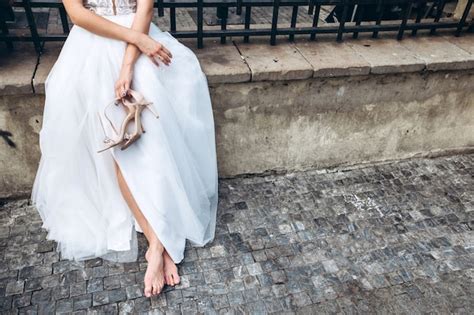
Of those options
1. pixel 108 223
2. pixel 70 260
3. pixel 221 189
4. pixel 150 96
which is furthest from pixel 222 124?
pixel 70 260

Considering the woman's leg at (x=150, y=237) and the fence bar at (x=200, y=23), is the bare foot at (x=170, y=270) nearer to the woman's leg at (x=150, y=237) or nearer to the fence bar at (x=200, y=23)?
the woman's leg at (x=150, y=237)

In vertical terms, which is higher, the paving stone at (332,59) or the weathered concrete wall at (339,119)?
the paving stone at (332,59)

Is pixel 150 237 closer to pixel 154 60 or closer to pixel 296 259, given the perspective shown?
pixel 296 259

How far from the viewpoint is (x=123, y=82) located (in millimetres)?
2645

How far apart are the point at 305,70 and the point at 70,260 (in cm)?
219

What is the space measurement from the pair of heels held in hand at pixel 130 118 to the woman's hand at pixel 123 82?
0.03 meters

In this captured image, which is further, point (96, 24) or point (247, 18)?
point (247, 18)

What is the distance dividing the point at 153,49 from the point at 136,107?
408 mm

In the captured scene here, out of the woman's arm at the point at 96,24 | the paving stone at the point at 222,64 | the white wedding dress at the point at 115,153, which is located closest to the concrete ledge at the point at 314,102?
the paving stone at the point at 222,64

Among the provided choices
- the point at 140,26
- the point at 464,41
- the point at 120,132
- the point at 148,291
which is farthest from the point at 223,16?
the point at 464,41

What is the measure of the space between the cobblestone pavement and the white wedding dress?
18cm

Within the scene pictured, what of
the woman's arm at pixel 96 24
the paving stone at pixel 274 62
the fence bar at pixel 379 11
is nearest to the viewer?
the woman's arm at pixel 96 24

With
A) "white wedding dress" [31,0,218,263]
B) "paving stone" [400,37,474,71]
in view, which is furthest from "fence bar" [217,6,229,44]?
"paving stone" [400,37,474,71]

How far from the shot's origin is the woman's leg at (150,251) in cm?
267
